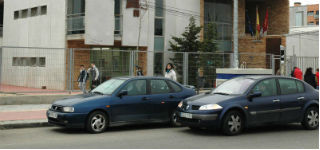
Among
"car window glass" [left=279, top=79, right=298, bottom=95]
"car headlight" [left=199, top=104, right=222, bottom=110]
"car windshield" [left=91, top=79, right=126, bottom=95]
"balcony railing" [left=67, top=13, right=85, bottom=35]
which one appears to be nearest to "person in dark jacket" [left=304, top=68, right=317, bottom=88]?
"car window glass" [left=279, top=79, right=298, bottom=95]

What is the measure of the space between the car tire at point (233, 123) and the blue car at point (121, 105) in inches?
77.8

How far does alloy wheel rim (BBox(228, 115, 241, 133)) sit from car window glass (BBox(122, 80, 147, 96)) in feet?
7.79

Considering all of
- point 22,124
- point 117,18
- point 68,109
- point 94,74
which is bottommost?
point 22,124

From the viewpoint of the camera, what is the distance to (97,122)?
9.75m

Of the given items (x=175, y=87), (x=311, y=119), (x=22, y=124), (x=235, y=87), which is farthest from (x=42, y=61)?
(x=311, y=119)

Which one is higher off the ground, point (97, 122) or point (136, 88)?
point (136, 88)

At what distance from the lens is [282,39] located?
3061 cm

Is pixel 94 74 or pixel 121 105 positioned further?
pixel 94 74

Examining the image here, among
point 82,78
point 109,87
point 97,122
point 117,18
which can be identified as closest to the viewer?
point 97,122

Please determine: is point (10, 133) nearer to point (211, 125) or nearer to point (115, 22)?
point (211, 125)

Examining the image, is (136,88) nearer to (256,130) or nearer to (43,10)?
(256,130)

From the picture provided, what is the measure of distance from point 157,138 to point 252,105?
91.7 inches

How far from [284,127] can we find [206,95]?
2519mm

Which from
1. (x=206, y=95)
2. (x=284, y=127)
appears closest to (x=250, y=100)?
(x=206, y=95)
